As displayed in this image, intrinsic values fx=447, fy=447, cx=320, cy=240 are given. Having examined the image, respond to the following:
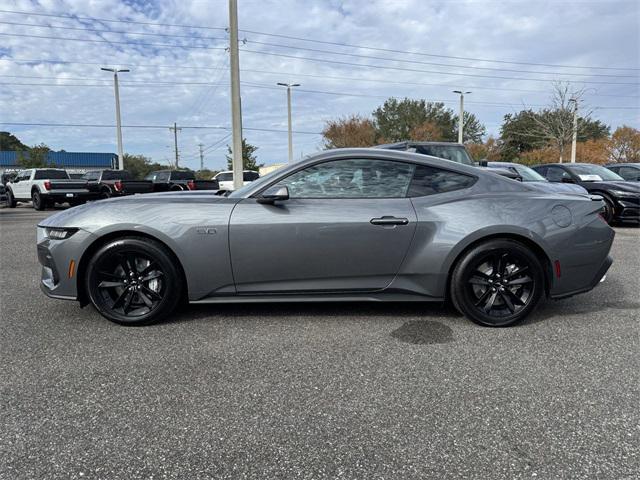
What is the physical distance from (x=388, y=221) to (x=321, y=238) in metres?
0.53

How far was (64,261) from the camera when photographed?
345 cm

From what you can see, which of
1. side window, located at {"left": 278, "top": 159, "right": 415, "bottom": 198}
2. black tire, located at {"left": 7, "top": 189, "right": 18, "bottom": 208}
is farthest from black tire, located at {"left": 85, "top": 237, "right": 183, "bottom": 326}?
black tire, located at {"left": 7, "top": 189, "right": 18, "bottom": 208}

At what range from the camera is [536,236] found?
3436 mm

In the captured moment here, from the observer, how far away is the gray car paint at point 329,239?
3.41 meters

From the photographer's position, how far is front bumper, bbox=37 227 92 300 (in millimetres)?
Answer: 3432

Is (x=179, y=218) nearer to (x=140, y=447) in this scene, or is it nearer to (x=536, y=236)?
(x=140, y=447)

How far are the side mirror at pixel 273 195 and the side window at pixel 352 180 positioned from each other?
0.15 metres

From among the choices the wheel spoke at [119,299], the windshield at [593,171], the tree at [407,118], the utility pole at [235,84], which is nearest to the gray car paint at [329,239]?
the wheel spoke at [119,299]

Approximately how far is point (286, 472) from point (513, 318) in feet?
7.68

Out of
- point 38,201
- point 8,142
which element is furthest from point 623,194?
point 8,142

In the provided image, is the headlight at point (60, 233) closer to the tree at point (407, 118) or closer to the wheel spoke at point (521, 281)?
the wheel spoke at point (521, 281)

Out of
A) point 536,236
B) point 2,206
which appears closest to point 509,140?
point 2,206

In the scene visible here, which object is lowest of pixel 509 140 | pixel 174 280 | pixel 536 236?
pixel 174 280

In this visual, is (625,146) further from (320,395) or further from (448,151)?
(320,395)
